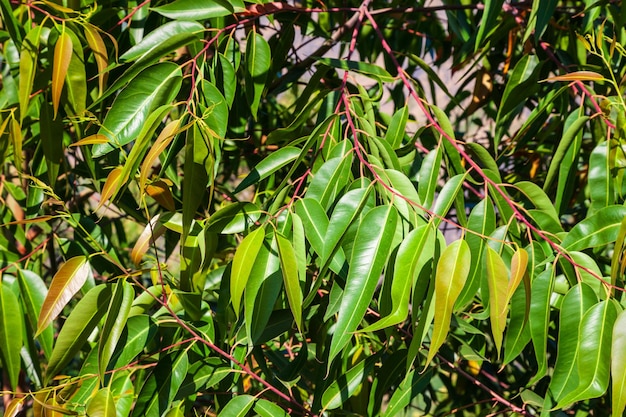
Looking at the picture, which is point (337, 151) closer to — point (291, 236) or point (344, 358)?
point (291, 236)

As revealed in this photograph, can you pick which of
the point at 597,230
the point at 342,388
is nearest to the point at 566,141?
the point at 597,230

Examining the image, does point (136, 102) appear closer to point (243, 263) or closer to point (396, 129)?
point (243, 263)

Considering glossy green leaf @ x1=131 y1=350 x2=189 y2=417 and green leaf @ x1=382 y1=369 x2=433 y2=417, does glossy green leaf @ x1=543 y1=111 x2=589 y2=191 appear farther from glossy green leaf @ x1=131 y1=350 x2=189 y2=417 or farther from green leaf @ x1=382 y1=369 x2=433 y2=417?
glossy green leaf @ x1=131 y1=350 x2=189 y2=417

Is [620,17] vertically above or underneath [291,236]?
above

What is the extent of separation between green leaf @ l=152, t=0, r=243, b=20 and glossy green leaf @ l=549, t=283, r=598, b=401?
481 millimetres

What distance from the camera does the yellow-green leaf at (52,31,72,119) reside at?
0.71 m

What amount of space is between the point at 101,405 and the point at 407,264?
1.04 ft

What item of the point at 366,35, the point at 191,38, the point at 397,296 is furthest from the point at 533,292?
the point at 366,35

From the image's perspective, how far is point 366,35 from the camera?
4.73 feet

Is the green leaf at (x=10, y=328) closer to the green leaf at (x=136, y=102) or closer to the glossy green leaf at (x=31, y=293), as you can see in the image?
the glossy green leaf at (x=31, y=293)

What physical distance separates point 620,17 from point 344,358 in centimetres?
57

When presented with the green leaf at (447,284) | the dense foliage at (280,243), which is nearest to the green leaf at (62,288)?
the dense foliage at (280,243)

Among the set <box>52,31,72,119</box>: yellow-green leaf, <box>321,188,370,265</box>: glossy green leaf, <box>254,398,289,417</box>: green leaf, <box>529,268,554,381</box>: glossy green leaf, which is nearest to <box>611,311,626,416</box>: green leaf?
<box>529,268,554,381</box>: glossy green leaf

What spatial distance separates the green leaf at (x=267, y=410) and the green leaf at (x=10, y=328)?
258mm
